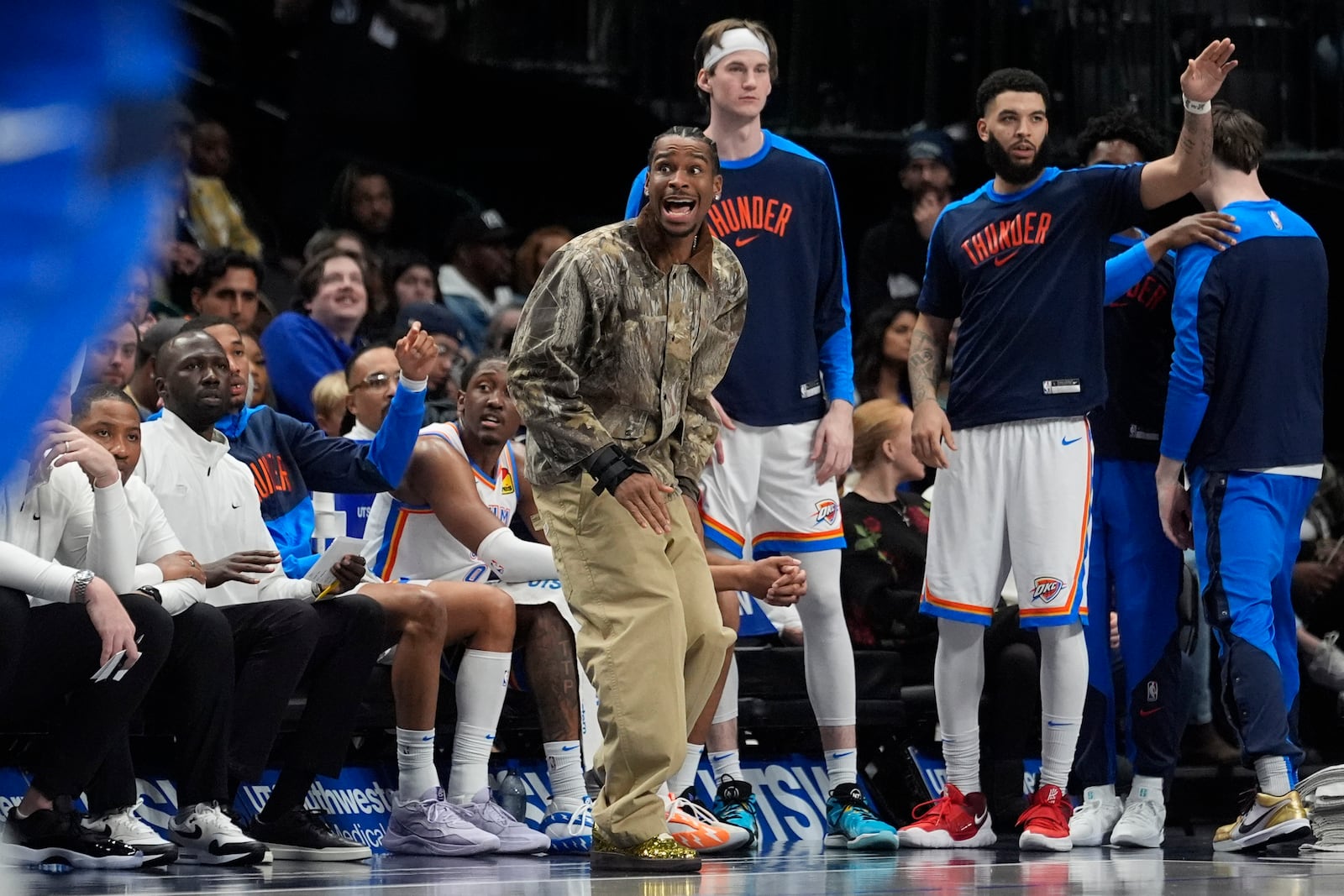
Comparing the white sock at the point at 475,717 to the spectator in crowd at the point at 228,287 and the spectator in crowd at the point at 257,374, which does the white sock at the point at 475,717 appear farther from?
the spectator in crowd at the point at 228,287

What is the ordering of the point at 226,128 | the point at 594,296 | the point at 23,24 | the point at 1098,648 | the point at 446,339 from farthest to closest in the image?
1. the point at 226,128
2. the point at 446,339
3. the point at 1098,648
4. the point at 594,296
5. the point at 23,24

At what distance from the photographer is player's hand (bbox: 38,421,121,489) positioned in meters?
4.39

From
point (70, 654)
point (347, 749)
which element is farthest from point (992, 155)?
Result: point (70, 654)

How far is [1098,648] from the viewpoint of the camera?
5.29 meters

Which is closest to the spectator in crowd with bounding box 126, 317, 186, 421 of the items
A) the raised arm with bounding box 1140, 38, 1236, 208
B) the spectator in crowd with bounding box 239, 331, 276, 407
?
the spectator in crowd with bounding box 239, 331, 276, 407

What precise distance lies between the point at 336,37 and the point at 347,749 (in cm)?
540

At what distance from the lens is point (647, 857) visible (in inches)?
160

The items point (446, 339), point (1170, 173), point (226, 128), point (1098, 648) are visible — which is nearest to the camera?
point (1170, 173)

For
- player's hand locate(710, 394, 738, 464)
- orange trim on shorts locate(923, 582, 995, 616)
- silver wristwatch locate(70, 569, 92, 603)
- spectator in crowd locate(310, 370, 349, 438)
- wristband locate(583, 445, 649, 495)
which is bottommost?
orange trim on shorts locate(923, 582, 995, 616)

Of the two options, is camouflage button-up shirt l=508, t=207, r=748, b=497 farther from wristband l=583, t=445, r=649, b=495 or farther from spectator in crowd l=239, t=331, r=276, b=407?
spectator in crowd l=239, t=331, r=276, b=407

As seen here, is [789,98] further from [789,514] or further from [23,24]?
[23,24]

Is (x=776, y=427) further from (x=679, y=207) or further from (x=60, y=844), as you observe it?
(x=60, y=844)

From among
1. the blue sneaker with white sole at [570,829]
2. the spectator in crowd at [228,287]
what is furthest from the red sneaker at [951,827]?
the spectator in crowd at [228,287]

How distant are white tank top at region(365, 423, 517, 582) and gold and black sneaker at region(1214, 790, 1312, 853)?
234cm
